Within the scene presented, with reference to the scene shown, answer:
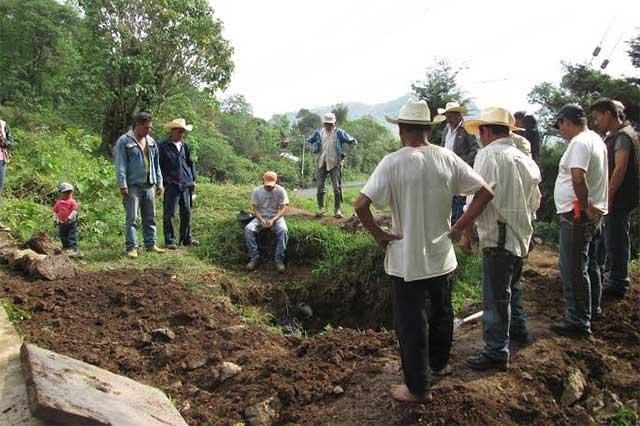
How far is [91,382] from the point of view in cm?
332

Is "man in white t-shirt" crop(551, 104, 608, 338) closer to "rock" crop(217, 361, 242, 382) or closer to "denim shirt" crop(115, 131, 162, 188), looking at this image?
"rock" crop(217, 361, 242, 382)

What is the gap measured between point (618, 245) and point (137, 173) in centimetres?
565

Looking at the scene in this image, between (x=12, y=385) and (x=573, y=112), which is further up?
(x=573, y=112)

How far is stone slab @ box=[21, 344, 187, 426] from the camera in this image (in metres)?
2.66

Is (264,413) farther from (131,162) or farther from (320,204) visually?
(320,204)

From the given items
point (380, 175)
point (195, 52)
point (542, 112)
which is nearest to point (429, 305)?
point (380, 175)

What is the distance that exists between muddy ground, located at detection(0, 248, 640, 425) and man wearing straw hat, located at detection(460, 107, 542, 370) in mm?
271

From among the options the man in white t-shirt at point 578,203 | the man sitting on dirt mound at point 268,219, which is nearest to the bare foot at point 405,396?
the man in white t-shirt at point 578,203

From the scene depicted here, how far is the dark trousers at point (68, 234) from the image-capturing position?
718 centimetres

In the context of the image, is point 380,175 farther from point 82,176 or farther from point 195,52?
point 195,52

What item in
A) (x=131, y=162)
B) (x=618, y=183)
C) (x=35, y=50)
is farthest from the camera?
(x=35, y=50)

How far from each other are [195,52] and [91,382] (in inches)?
483

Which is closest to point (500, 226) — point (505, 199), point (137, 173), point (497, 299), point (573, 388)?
point (505, 199)

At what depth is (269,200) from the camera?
7.70m
